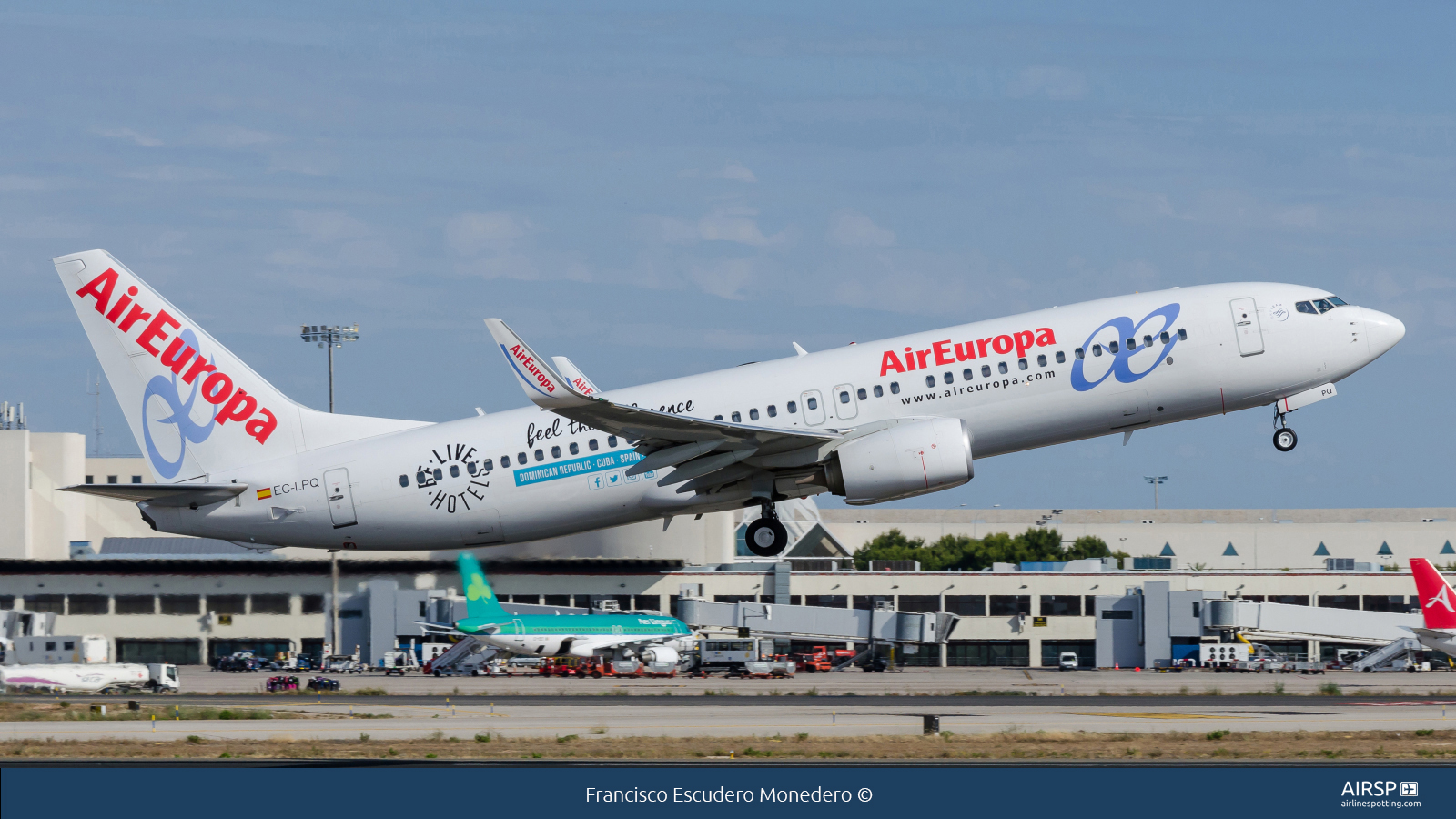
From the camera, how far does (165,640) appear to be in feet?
265

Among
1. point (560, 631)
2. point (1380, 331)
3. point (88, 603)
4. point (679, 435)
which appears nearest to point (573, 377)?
point (679, 435)

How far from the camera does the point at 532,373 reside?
3547 cm

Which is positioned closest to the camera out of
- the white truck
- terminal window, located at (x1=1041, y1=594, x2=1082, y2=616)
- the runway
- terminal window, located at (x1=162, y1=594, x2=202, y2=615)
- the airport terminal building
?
the runway

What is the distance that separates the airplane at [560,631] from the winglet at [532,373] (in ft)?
122

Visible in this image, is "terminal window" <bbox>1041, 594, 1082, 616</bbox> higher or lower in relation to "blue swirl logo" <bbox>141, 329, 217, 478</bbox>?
lower

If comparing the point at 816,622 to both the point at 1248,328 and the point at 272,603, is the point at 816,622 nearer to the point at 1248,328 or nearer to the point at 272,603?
the point at 272,603

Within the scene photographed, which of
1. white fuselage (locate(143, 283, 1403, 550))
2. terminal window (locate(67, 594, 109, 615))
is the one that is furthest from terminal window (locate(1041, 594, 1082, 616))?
white fuselage (locate(143, 283, 1403, 550))

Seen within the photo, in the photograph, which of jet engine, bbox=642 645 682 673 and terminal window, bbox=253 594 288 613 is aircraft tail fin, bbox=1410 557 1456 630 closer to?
jet engine, bbox=642 645 682 673

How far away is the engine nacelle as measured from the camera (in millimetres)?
38219

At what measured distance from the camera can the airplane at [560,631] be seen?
236 ft

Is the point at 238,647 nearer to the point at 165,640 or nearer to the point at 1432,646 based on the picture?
the point at 165,640

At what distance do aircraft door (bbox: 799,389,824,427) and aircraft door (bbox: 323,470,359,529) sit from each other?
1233 centimetres

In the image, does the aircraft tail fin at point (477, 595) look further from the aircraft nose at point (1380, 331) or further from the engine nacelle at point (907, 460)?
the aircraft nose at point (1380, 331)

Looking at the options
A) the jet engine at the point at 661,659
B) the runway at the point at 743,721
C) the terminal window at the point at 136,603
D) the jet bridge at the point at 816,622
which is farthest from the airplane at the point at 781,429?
the jet bridge at the point at 816,622
